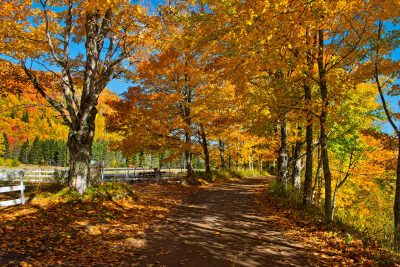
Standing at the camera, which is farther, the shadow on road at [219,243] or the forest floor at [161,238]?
the shadow on road at [219,243]

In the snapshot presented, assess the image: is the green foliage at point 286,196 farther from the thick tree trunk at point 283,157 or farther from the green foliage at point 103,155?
the green foliage at point 103,155

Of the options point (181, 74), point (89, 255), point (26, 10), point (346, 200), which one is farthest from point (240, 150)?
point (89, 255)

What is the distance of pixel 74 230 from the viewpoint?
313 inches

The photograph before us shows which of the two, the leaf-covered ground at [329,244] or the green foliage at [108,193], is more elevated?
the green foliage at [108,193]

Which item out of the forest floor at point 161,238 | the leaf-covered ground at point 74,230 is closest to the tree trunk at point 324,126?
the forest floor at point 161,238

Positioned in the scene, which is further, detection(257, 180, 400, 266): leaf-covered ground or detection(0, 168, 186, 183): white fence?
detection(0, 168, 186, 183): white fence

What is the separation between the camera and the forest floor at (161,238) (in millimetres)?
6254

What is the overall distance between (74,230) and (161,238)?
2.33m

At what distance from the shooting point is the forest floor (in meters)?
6.25

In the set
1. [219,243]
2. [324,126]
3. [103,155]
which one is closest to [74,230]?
[219,243]

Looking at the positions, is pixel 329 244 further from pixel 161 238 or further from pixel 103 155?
pixel 103 155

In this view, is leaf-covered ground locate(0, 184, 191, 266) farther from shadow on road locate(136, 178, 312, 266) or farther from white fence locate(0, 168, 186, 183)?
white fence locate(0, 168, 186, 183)

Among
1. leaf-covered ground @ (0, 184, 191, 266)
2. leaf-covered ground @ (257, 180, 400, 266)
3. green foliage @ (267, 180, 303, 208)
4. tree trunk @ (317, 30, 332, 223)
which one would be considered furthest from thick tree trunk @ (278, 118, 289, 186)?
leaf-covered ground @ (0, 184, 191, 266)

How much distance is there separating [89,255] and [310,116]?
8.15 m
